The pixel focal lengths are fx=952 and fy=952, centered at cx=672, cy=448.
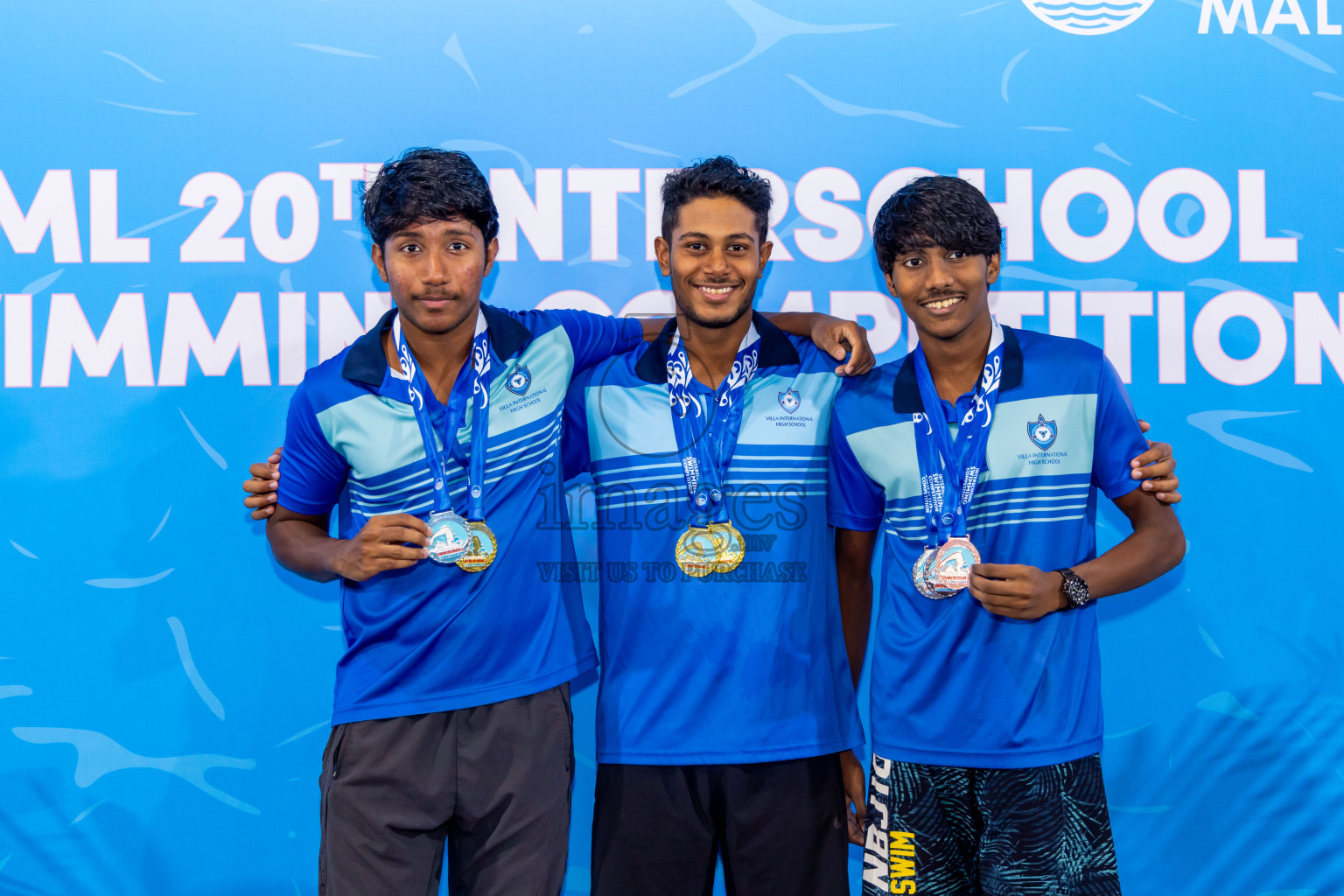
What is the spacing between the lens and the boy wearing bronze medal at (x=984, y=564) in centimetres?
209

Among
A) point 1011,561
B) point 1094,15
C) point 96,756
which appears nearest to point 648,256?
point 1011,561

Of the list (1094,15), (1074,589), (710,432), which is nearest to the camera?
(1074,589)

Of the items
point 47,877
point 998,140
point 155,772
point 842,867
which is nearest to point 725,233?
point 998,140

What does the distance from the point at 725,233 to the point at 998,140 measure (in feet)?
3.88

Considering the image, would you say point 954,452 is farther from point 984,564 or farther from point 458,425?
point 458,425

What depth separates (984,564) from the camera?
205 centimetres

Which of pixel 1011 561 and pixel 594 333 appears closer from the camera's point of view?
pixel 1011 561

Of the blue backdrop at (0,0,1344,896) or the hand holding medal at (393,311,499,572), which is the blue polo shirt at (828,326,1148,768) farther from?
the hand holding medal at (393,311,499,572)

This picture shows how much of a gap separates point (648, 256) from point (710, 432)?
0.88 m

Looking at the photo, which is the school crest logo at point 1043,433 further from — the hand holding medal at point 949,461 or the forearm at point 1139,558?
the forearm at point 1139,558

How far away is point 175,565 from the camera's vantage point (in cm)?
295

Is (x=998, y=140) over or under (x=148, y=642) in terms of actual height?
over

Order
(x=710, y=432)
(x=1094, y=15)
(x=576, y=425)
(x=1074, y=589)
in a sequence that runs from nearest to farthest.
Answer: (x=1074, y=589)
(x=710, y=432)
(x=576, y=425)
(x=1094, y=15)

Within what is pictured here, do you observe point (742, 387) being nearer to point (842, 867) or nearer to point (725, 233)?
point (725, 233)
